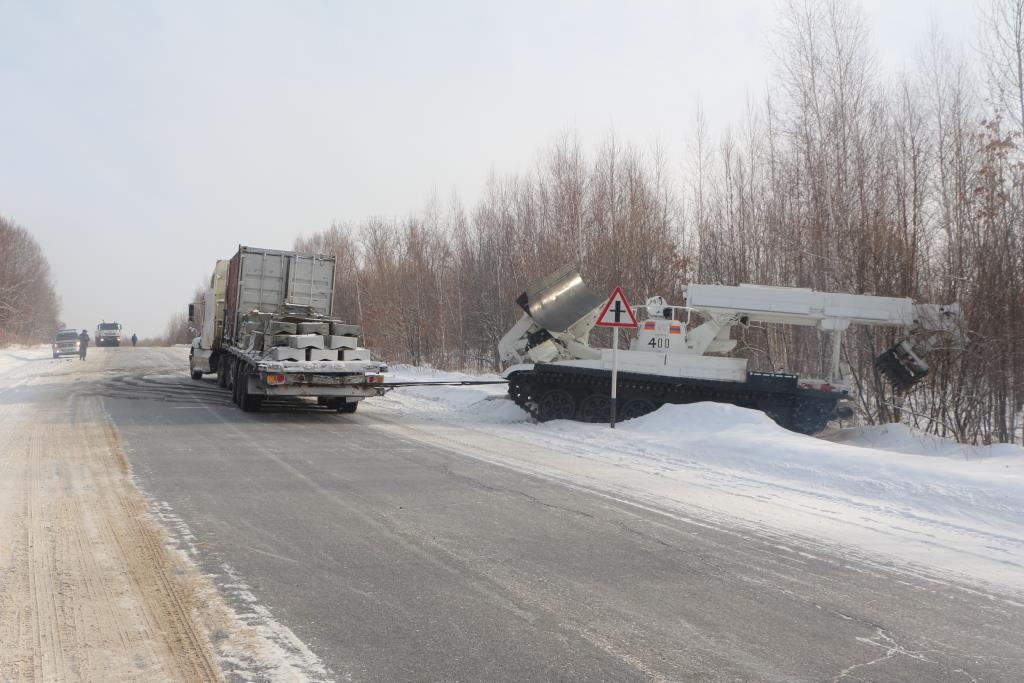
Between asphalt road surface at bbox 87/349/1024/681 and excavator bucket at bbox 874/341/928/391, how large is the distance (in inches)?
304

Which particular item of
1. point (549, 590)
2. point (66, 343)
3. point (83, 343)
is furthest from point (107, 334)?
point (549, 590)

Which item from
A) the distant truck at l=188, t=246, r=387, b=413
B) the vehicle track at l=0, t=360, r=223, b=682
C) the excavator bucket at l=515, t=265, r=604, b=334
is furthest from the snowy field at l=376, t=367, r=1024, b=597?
the vehicle track at l=0, t=360, r=223, b=682

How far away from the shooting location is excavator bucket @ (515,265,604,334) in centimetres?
1576

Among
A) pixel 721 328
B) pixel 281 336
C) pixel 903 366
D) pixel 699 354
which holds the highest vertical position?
pixel 721 328

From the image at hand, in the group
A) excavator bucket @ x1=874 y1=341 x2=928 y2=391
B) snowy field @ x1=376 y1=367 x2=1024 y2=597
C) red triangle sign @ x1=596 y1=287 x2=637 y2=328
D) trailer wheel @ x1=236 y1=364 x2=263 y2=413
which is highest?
red triangle sign @ x1=596 y1=287 x2=637 y2=328

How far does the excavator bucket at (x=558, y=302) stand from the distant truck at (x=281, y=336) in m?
3.05

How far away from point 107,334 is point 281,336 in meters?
58.2

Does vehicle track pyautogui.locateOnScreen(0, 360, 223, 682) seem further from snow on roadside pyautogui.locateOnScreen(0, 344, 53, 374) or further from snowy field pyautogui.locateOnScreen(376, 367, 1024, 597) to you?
snow on roadside pyautogui.locateOnScreen(0, 344, 53, 374)

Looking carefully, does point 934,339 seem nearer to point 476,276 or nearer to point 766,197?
point 766,197

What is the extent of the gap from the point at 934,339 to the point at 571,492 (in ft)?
29.7

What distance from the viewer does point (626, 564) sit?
230 inches

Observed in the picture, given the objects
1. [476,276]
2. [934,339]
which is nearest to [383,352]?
[476,276]

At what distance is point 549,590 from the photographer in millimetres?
5195

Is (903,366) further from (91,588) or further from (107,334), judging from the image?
(107,334)
